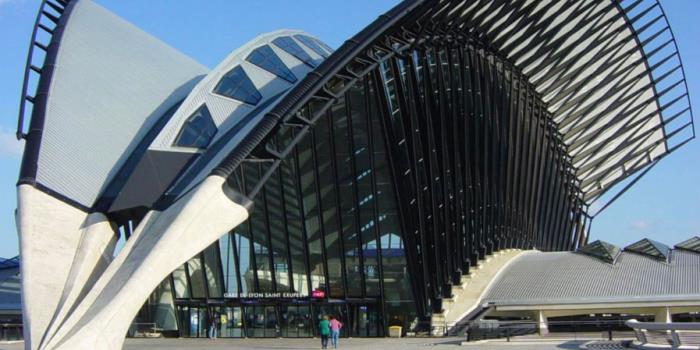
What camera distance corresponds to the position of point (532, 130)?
6644 centimetres

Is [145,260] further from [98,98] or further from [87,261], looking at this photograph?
[98,98]

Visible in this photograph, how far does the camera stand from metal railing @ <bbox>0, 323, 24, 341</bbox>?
44.0 metres

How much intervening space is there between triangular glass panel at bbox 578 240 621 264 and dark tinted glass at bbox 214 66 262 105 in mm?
25185

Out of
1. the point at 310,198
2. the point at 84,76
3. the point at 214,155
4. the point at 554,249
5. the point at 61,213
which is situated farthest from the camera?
the point at 554,249

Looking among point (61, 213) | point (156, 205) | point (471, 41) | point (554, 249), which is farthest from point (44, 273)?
point (554, 249)

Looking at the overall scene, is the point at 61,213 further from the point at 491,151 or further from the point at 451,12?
the point at 491,151

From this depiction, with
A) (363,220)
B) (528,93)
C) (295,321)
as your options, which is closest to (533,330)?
(363,220)

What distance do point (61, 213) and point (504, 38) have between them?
34615 millimetres

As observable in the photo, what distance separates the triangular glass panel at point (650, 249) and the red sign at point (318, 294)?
21.2 meters

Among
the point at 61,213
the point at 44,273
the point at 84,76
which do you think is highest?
the point at 84,76

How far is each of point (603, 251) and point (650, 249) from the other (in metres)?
3.14

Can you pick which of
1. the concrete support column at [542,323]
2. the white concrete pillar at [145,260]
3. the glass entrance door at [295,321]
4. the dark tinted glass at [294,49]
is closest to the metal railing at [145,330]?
the glass entrance door at [295,321]

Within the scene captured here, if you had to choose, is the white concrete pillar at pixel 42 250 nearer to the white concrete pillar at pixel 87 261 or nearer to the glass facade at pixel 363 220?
the white concrete pillar at pixel 87 261

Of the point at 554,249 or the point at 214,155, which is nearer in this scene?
the point at 214,155
